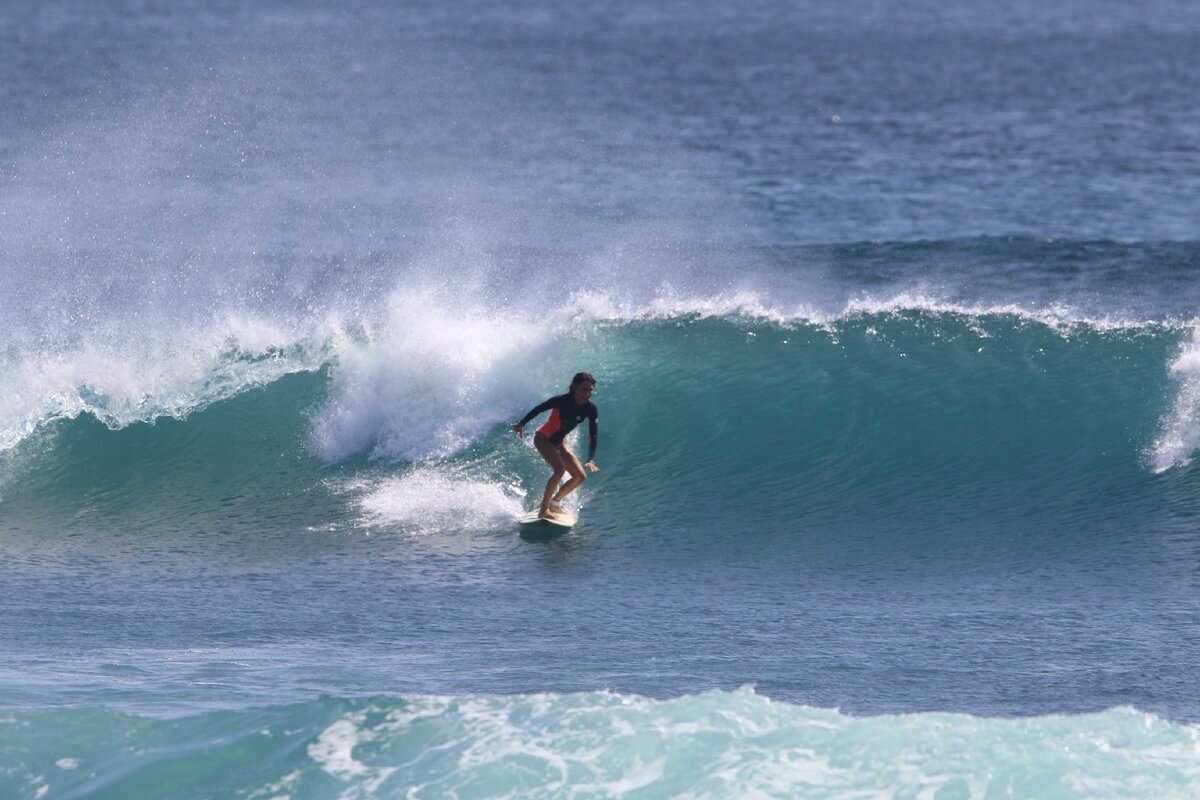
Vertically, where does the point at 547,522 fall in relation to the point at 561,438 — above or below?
below

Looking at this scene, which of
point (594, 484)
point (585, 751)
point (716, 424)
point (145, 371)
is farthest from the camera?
point (145, 371)

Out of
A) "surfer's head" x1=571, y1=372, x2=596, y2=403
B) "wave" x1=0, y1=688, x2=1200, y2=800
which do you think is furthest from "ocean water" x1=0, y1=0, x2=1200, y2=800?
"surfer's head" x1=571, y1=372, x2=596, y2=403

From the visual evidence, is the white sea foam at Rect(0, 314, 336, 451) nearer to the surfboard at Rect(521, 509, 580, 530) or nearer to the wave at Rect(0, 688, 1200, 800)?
the surfboard at Rect(521, 509, 580, 530)

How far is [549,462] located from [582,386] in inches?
28.6

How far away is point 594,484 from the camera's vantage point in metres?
14.2

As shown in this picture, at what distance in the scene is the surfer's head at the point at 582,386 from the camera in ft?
42.2

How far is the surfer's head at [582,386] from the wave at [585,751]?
3.94 m

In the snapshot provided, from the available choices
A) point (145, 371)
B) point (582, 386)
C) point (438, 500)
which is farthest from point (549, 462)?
point (145, 371)

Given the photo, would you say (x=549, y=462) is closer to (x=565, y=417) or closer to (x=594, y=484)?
(x=565, y=417)

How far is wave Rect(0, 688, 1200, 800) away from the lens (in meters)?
8.61

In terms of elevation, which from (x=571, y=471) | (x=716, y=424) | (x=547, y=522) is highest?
(x=716, y=424)

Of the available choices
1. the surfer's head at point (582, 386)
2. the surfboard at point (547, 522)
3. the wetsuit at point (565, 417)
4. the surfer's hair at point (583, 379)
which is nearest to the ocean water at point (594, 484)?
the surfboard at point (547, 522)

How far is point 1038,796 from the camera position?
333 inches

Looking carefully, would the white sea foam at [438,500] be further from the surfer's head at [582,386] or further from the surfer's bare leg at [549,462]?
the surfer's head at [582,386]
